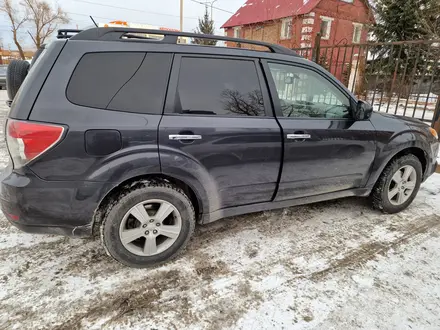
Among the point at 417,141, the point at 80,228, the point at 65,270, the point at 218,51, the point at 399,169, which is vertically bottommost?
the point at 65,270

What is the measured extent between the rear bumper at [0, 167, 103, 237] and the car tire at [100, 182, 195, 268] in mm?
174

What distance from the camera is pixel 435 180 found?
4.46m

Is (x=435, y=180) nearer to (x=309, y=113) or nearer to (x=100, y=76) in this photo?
(x=309, y=113)

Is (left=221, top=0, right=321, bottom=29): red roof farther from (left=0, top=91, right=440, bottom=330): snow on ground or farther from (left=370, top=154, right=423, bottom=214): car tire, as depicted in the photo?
(left=0, top=91, right=440, bottom=330): snow on ground

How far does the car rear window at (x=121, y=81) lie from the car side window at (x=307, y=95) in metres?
1.12

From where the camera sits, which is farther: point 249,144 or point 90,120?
point 249,144

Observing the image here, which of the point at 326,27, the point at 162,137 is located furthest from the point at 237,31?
the point at 162,137

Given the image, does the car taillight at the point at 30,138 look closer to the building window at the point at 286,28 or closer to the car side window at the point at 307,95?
the car side window at the point at 307,95

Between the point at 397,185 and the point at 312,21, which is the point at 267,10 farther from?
the point at 397,185

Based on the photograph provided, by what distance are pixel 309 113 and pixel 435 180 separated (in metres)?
3.17

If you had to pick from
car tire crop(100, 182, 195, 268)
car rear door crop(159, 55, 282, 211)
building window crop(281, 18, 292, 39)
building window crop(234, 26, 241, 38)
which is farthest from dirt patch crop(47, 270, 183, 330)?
building window crop(234, 26, 241, 38)

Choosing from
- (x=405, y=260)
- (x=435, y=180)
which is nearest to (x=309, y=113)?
(x=405, y=260)

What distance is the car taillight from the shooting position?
5.96ft

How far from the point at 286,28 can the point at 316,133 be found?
19672 millimetres
